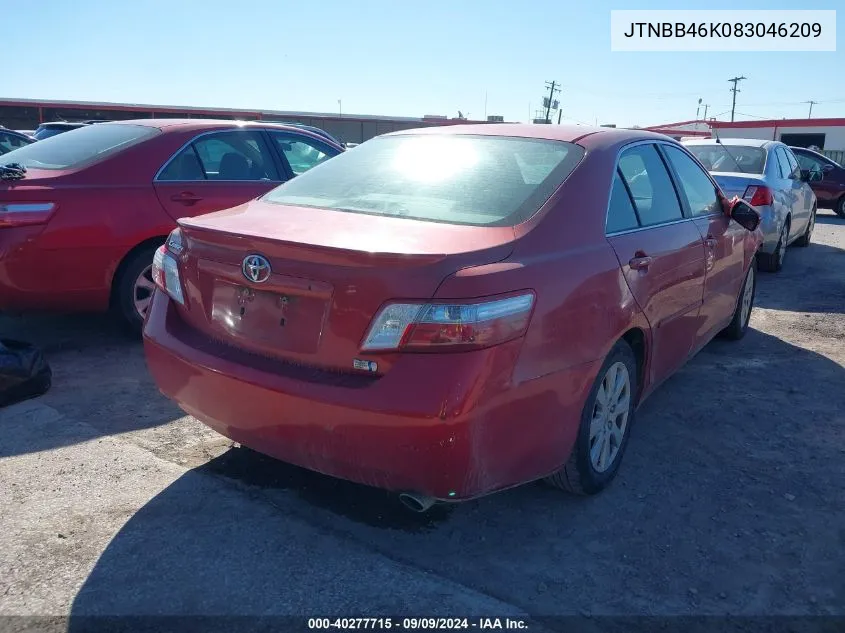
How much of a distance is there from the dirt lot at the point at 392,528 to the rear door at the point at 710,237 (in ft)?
2.09

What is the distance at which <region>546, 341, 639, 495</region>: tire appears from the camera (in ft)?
10.0

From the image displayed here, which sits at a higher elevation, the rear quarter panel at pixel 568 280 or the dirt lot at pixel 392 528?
the rear quarter panel at pixel 568 280

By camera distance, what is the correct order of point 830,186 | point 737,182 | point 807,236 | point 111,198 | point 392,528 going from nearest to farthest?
point 392,528
point 111,198
point 737,182
point 807,236
point 830,186

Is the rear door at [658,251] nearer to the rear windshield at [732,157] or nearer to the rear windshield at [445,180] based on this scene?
the rear windshield at [445,180]

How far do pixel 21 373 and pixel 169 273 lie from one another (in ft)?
5.04

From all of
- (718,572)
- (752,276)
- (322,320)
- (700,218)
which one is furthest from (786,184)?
(322,320)

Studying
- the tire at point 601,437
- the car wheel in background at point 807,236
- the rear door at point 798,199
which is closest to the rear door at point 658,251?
the tire at point 601,437

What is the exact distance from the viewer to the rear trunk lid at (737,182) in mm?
8094

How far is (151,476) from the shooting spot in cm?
338

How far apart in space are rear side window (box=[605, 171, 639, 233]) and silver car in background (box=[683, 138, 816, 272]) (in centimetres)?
484

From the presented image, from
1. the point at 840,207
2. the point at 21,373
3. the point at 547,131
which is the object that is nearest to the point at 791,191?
the point at 547,131

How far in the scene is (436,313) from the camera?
7.93 feet

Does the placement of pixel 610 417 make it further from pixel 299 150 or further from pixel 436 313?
pixel 299 150

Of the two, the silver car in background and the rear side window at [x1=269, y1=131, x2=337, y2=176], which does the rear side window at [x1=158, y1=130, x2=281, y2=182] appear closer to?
the rear side window at [x1=269, y1=131, x2=337, y2=176]
